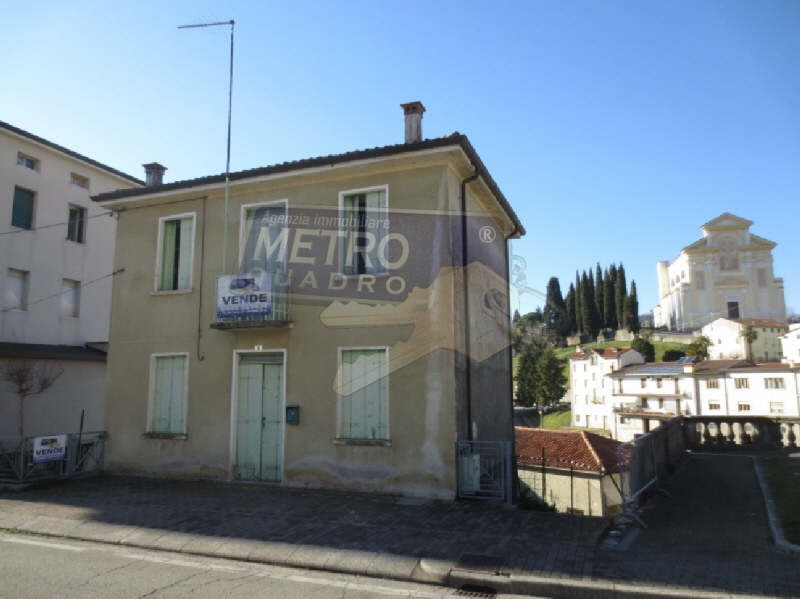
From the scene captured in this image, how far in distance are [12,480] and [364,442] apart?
24.0ft

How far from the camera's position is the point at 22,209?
66.9 ft

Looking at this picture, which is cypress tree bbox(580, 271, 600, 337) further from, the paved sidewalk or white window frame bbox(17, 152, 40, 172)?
the paved sidewalk

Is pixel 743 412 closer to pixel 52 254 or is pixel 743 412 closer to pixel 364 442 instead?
pixel 364 442

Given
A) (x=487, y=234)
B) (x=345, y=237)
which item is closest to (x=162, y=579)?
(x=345, y=237)

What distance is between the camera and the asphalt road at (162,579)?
5496 mm

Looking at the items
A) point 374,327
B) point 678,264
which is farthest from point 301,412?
point 678,264

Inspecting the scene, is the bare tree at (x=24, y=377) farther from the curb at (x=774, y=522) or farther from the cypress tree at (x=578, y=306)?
the cypress tree at (x=578, y=306)

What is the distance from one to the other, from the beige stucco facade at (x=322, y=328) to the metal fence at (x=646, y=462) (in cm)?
272

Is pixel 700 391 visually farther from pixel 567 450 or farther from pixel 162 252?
pixel 162 252

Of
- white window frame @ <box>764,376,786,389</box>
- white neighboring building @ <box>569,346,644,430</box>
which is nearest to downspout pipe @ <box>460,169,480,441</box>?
white window frame @ <box>764,376,786,389</box>

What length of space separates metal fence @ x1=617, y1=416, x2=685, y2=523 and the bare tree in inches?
695

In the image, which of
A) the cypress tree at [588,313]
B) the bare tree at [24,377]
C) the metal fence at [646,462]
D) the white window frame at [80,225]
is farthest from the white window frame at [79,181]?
the cypress tree at [588,313]

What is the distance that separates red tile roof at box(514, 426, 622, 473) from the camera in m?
22.7

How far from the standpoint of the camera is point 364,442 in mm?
9938
